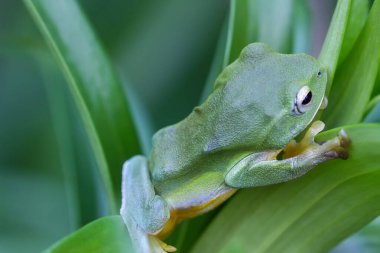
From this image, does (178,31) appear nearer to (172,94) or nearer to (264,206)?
(172,94)

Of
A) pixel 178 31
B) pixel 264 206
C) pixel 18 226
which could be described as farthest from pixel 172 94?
pixel 264 206

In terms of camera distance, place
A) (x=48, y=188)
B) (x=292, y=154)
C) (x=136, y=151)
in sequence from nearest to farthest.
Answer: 1. (x=292, y=154)
2. (x=136, y=151)
3. (x=48, y=188)

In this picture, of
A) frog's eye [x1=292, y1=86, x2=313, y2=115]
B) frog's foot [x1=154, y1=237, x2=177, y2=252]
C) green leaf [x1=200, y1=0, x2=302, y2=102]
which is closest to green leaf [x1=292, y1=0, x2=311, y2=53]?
green leaf [x1=200, y1=0, x2=302, y2=102]

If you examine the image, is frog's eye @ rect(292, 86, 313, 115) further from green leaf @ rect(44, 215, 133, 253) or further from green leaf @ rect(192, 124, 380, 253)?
green leaf @ rect(44, 215, 133, 253)

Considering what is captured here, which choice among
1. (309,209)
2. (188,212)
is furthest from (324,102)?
(188,212)

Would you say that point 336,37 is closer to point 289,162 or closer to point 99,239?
point 289,162

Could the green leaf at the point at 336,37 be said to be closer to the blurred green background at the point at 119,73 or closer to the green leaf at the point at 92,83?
the green leaf at the point at 92,83

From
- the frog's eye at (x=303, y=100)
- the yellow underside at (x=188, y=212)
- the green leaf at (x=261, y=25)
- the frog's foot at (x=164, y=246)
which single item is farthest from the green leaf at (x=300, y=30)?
the frog's foot at (x=164, y=246)
